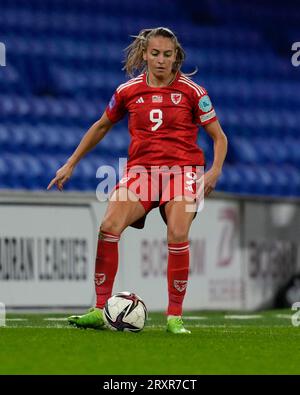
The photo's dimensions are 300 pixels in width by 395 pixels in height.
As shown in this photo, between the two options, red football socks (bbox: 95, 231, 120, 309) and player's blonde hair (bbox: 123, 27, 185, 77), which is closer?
red football socks (bbox: 95, 231, 120, 309)

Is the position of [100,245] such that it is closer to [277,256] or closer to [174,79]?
[174,79]

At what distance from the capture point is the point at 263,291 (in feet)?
40.0

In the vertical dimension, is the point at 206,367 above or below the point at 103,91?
below

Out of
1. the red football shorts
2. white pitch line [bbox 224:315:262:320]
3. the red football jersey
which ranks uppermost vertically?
the red football jersey

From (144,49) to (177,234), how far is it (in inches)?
46.9

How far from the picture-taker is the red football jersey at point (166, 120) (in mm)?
7031

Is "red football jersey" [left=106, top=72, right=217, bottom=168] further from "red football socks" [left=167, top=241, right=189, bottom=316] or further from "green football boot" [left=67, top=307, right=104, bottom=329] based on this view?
"green football boot" [left=67, top=307, right=104, bottom=329]

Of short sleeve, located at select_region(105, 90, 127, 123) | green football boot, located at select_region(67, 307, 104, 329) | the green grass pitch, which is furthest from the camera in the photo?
short sleeve, located at select_region(105, 90, 127, 123)

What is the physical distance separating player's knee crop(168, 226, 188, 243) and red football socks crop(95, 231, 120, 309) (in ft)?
1.07

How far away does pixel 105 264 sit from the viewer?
6.91 meters

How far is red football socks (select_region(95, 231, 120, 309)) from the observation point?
6871 millimetres

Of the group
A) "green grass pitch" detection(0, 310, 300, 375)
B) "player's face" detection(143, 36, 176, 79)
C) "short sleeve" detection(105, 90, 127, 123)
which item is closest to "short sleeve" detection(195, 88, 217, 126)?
"player's face" detection(143, 36, 176, 79)

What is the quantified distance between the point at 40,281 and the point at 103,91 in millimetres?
4537
